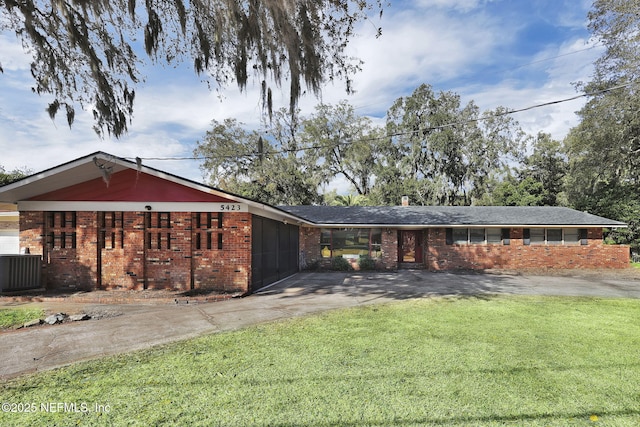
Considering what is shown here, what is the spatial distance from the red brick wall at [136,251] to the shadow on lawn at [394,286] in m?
1.62

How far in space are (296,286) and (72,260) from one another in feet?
23.7

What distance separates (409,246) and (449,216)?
4610 mm

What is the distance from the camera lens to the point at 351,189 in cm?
3516

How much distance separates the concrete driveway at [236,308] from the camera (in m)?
5.53

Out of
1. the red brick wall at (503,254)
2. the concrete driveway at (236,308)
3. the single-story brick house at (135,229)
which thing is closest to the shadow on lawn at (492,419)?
the concrete driveway at (236,308)

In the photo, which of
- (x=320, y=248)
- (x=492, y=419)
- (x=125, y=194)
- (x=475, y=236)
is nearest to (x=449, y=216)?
(x=475, y=236)

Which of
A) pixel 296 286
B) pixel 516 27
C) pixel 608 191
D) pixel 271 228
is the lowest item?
pixel 296 286

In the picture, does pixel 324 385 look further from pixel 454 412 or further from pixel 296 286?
pixel 296 286

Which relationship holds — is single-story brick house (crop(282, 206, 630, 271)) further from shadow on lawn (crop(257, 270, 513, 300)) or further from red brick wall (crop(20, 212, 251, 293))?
red brick wall (crop(20, 212, 251, 293))

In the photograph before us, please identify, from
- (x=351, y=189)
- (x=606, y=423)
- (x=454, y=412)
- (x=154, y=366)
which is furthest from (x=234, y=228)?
(x=351, y=189)

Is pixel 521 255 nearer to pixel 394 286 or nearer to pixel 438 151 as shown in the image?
pixel 394 286

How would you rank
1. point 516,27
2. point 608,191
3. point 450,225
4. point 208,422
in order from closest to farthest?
point 208,422 → point 516,27 → point 450,225 → point 608,191

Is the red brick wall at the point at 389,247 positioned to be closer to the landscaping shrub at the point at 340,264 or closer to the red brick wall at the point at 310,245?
the landscaping shrub at the point at 340,264

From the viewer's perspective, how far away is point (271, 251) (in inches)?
522
